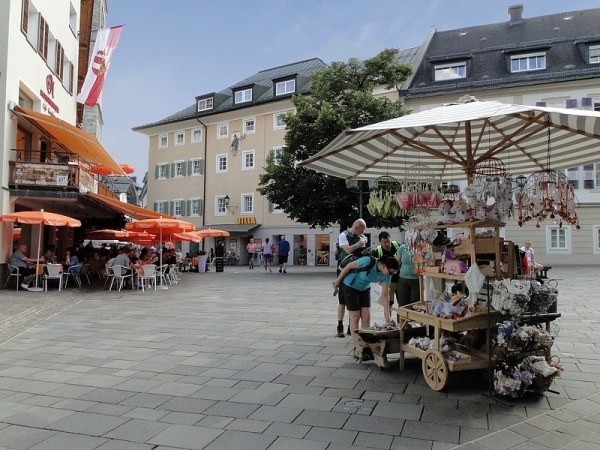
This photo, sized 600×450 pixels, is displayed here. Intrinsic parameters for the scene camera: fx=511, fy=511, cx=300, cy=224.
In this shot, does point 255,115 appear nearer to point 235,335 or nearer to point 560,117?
point 235,335

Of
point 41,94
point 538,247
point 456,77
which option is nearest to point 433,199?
point 41,94

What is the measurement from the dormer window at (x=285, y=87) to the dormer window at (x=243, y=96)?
116 inches

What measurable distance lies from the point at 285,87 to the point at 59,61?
19.2m

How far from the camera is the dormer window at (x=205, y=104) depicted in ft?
142

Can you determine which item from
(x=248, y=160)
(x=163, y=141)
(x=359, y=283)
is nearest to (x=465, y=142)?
(x=359, y=283)

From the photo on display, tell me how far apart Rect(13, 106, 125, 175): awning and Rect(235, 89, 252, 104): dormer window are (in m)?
21.1

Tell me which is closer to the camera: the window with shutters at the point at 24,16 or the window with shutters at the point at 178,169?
the window with shutters at the point at 24,16

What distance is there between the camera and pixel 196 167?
42.7 m

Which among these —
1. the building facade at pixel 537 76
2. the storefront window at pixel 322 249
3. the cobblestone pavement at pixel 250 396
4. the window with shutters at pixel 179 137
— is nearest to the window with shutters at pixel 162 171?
the window with shutters at pixel 179 137

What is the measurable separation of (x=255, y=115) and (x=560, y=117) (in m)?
35.8

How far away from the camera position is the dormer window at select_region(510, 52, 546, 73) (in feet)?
104

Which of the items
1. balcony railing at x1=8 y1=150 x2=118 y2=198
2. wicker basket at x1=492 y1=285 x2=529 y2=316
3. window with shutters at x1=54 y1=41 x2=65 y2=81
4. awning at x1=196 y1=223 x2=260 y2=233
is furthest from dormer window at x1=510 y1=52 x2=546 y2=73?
wicker basket at x1=492 y1=285 x2=529 y2=316

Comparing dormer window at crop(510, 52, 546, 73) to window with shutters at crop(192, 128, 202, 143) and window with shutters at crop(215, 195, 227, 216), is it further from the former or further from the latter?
window with shutters at crop(192, 128, 202, 143)

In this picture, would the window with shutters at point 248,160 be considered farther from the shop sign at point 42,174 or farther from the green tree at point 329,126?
the shop sign at point 42,174
